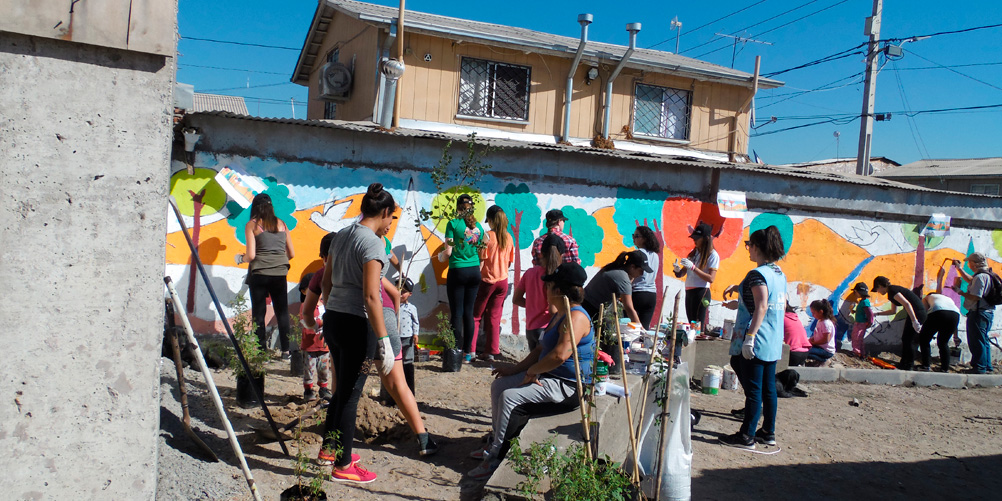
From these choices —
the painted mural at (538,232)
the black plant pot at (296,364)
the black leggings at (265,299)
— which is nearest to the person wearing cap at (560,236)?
the painted mural at (538,232)

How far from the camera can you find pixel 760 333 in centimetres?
558

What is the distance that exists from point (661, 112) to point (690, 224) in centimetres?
554

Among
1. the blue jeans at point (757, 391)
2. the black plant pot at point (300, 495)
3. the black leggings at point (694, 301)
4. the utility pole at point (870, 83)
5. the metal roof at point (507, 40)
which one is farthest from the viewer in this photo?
the utility pole at point (870, 83)

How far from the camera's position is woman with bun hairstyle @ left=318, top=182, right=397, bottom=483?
4.24 m

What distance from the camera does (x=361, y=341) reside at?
14.2 ft

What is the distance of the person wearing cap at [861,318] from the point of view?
10766mm

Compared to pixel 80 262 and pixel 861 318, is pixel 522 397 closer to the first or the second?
pixel 80 262

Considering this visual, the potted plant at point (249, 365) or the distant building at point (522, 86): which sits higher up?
the distant building at point (522, 86)

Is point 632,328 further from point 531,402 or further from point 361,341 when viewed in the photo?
point 361,341

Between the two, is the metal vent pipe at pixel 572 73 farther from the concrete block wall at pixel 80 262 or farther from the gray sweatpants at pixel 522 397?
the concrete block wall at pixel 80 262

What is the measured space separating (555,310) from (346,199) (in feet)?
14.9

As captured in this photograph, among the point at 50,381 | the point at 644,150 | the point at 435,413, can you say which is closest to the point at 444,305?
the point at 435,413

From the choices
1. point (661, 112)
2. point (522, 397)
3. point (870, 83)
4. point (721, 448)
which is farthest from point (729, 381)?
point (870, 83)

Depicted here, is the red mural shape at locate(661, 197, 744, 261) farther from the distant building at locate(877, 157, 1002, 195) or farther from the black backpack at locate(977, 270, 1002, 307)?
the distant building at locate(877, 157, 1002, 195)
